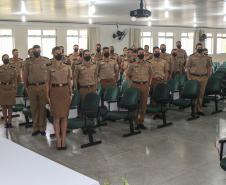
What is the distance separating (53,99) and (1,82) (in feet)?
6.88

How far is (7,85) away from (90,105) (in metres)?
2.36

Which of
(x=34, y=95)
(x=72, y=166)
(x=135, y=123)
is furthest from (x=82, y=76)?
(x=72, y=166)

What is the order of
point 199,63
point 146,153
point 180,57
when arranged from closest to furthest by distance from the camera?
1. point 146,153
2. point 199,63
3. point 180,57

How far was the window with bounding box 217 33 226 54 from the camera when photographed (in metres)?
25.0

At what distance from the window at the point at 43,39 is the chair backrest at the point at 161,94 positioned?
7886 mm

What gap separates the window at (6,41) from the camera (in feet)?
41.6

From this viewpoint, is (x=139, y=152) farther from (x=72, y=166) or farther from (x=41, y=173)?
(x=41, y=173)

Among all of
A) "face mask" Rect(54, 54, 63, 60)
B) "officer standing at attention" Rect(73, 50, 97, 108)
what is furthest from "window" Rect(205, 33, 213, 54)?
"face mask" Rect(54, 54, 63, 60)

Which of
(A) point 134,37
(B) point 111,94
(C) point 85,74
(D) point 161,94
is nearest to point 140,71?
(D) point 161,94

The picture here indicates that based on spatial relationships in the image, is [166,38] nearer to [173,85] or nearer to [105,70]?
[173,85]

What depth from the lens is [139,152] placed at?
5707mm

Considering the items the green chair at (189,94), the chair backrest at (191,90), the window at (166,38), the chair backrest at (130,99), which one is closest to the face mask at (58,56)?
the chair backrest at (130,99)

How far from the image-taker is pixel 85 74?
6.75m

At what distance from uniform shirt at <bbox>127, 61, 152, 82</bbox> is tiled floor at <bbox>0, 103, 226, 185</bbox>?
111 centimetres
